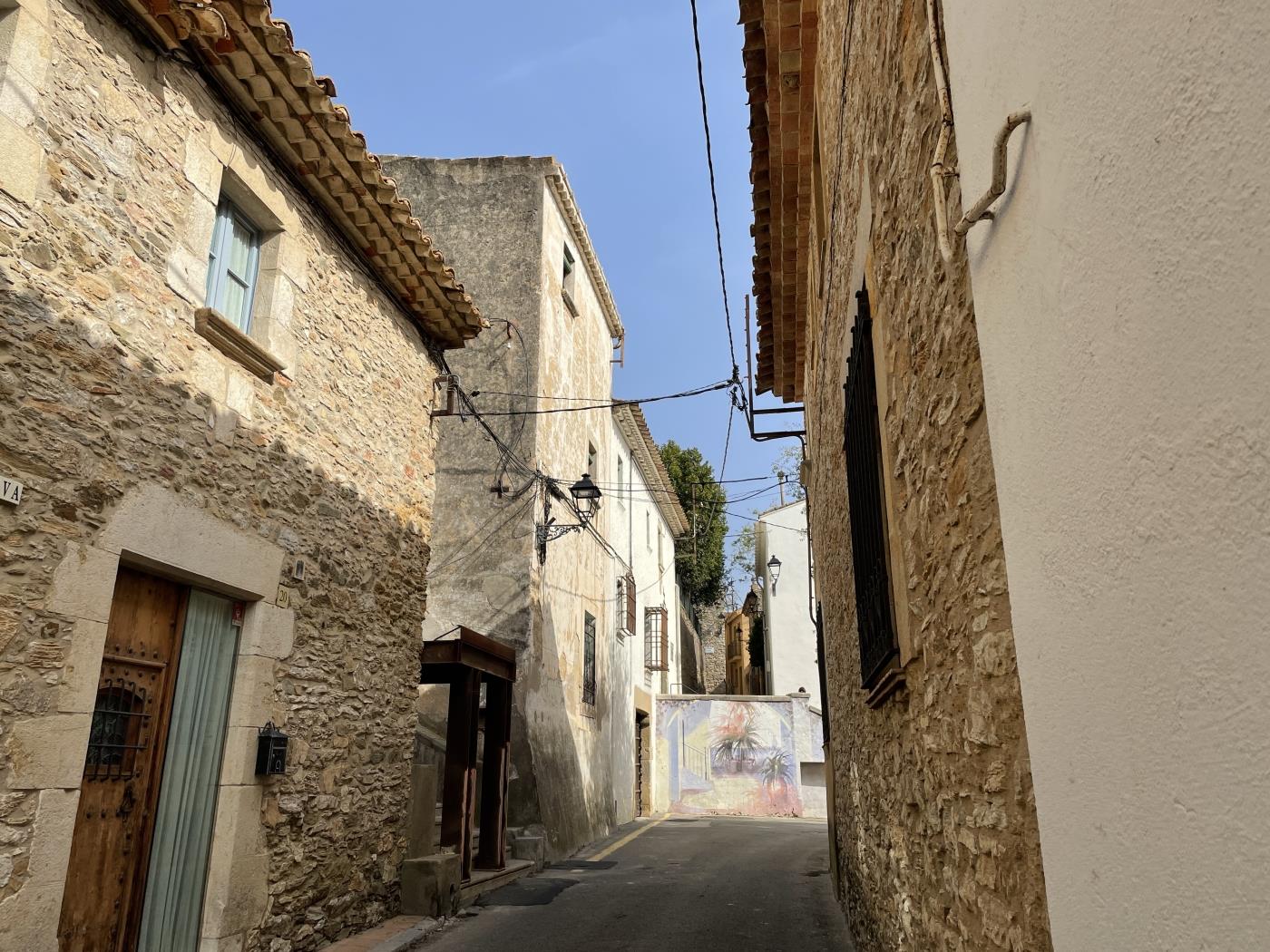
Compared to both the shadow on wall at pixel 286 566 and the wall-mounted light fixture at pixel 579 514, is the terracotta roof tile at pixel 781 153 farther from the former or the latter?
the shadow on wall at pixel 286 566

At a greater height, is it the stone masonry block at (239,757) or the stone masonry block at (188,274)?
the stone masonry block at (188,274)

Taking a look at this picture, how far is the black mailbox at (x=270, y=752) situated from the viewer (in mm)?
5844

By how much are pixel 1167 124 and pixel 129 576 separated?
5.30 m

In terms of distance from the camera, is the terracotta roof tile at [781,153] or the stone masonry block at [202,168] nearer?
the stone masonry block at [202,168]

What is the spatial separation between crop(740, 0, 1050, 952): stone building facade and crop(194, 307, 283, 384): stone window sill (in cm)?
361

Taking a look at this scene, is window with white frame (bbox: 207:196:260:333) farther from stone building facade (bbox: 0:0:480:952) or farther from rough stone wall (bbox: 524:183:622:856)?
rough stone wall (bbox: 524:183:622:856)

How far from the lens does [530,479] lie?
42.7ft

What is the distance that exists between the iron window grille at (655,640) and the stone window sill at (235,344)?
16.7 metres

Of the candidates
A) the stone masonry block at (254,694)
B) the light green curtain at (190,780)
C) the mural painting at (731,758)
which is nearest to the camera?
the light green curtain at (190,780)

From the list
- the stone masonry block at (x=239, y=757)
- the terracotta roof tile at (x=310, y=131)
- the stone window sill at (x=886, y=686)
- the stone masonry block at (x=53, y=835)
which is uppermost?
the terracotta roof tile at (x=310, y=131)

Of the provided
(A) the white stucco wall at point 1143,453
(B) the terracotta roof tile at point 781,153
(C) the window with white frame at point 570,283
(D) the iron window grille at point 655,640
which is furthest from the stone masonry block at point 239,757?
(D) the iron window grille at point 655,640

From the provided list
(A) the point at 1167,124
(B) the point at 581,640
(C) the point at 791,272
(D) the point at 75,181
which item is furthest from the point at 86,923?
(B) the point at 581,640

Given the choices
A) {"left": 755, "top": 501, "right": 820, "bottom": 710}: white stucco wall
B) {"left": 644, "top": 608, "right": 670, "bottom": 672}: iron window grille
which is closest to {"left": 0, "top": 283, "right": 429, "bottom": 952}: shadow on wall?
{"left": 644, "top": 608, "right": 670, "bottom": 672}: iron window grille

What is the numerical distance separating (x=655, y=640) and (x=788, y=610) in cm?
552
